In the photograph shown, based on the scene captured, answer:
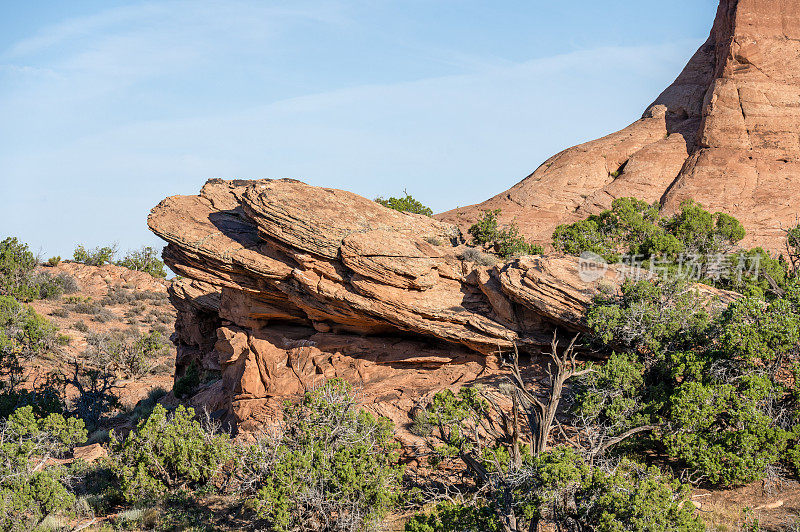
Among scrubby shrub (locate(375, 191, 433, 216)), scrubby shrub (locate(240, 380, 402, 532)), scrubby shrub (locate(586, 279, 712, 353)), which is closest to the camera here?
scrubby shrub (locate(240, 380, 402, 532))

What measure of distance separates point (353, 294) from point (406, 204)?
44.4ft

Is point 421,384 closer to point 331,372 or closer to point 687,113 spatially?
point 331,372

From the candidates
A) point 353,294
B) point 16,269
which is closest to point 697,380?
point 353,294

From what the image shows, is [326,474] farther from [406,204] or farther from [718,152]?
[718,152]

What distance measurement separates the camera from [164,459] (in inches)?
592

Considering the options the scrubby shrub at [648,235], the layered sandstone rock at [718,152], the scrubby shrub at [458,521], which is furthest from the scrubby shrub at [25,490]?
the layered sandstone rock at [718,152]

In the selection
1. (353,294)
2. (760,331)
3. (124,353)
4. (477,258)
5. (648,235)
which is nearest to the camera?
(760,331)

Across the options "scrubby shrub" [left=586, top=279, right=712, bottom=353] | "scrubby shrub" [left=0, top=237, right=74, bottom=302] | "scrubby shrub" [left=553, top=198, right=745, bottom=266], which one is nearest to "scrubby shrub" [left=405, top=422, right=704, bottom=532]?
"scrubby shrub" [left=586, top=279, right=712, bottom=353]

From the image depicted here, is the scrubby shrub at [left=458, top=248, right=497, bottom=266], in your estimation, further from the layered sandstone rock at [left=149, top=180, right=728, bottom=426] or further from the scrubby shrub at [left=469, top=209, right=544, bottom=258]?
the scrubby shrub at [left=469, top=209, right=544, bottom=258]

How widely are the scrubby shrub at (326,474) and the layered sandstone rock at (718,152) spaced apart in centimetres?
1856

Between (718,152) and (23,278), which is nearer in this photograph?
(718,152)

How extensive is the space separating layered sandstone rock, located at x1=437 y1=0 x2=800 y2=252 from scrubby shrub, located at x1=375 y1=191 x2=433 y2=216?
8.75 ft

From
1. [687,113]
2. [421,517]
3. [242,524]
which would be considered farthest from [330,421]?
[687,113]

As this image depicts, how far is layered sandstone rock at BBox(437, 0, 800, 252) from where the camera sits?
3072 centimetres
